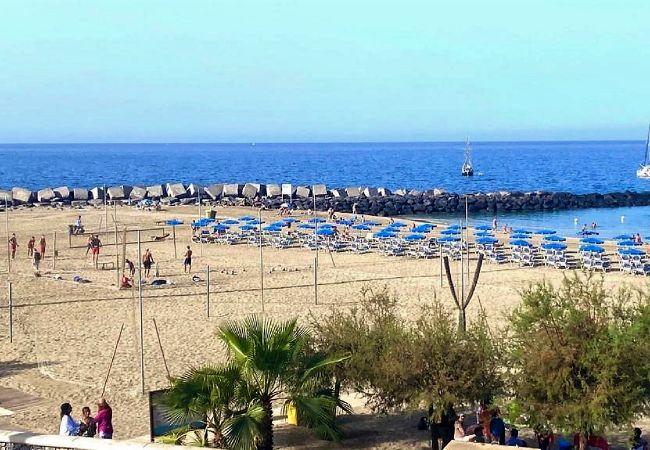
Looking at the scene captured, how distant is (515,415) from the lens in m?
10.6

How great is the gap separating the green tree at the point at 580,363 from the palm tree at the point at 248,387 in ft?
7.73

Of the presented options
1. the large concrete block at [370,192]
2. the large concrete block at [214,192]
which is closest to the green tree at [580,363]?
the large concrete block at [214,192]

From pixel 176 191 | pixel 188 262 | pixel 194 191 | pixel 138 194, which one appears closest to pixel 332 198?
pixel 194 191

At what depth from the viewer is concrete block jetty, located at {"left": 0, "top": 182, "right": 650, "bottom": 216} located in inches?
2276

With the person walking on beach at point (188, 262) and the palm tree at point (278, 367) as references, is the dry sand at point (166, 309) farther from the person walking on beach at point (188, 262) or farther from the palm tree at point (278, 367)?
the palm tree at point (278, 367)

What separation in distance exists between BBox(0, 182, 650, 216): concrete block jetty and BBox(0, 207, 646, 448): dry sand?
20805 mm

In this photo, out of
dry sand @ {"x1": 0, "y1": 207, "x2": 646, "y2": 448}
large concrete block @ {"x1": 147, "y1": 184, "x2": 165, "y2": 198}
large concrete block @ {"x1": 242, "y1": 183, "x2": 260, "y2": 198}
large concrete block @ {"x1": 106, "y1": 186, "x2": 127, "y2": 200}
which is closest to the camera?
dry sand @ {"x1": 0, "y1": 207, "x2": 646, "y2": 448}

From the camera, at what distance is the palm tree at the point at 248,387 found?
10.3 meters

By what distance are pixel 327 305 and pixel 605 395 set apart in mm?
12850

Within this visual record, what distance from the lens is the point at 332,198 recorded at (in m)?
63.0

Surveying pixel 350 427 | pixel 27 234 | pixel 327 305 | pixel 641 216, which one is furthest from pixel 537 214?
pixel 350 427

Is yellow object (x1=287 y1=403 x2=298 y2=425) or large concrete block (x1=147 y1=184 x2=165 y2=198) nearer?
yellow object (x1=287 y1=403 x2=298 y2=425)

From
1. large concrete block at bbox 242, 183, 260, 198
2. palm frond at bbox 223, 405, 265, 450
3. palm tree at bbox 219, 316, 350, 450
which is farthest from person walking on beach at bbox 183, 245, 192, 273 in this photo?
large concrete block at bbox 242, 183, 260, 198

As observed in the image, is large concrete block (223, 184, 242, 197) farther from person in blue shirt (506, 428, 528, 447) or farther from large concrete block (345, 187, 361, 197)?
person in blue shirt (506, 428, 528, 447)
